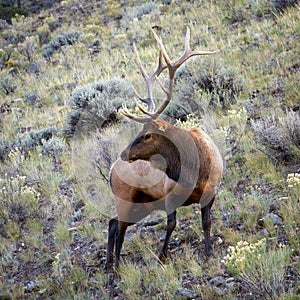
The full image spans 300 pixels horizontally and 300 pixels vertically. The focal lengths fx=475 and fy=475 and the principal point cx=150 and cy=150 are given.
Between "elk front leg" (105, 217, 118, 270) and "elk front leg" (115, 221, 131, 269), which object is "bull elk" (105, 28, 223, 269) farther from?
"elk front leg" (105, 217, 118, 270)

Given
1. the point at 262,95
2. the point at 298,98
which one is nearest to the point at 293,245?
the point at 298,98

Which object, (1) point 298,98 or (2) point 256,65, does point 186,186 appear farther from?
(2) point 256,65

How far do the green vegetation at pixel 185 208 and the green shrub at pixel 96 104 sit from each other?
0.03 m

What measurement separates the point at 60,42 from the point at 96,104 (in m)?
10.5

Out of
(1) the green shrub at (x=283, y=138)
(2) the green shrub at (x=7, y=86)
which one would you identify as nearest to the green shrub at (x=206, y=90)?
(1) the green shrub at (x=283, y=138)

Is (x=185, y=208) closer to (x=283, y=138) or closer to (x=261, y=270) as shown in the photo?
(x=283, y=138)

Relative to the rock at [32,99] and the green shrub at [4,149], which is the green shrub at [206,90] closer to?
the green shrub at [4,149]

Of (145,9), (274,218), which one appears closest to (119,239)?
(274,218)

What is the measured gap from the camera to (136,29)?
17781 millimetres

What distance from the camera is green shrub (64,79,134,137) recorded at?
10.5m

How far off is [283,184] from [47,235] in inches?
141

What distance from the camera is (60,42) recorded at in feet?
66.6

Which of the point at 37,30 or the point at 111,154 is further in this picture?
the point at 37,30

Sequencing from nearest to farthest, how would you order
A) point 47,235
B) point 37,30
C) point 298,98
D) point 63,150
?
point 47,235
point 298,98
point 63,150
point 37,30
